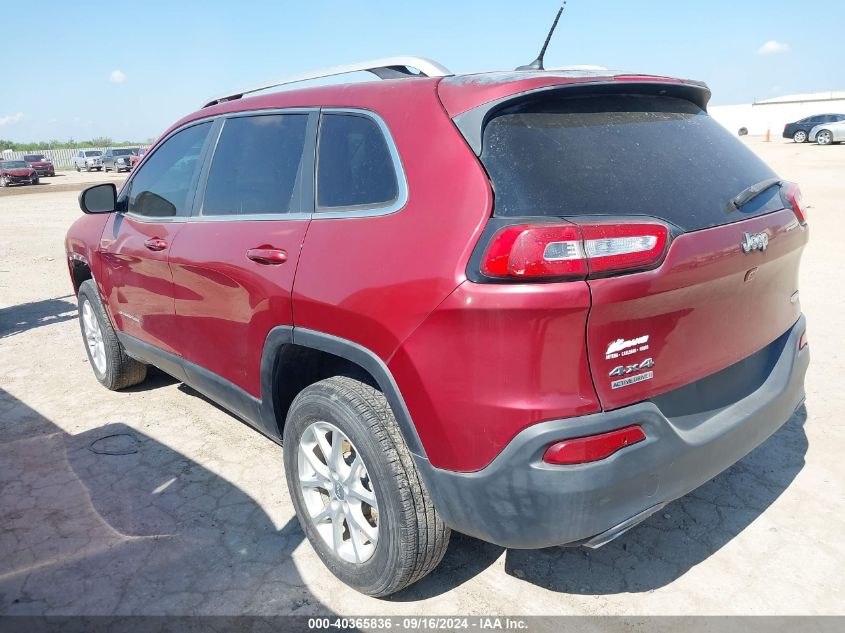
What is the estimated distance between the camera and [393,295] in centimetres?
217

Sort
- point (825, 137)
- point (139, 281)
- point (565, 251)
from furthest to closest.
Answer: point (825, 137)
point (139, 281)
point (565, 251)

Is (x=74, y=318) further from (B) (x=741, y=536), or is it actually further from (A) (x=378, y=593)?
(B) (x=741, y=536)

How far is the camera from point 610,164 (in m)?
2.15

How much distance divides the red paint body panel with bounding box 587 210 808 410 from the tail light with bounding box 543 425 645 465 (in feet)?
0.31

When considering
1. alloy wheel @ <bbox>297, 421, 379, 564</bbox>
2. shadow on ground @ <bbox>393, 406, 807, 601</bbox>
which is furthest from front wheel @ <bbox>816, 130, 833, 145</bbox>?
alloy wheel @ <bbox>297, 421, 379, 564</bbox>

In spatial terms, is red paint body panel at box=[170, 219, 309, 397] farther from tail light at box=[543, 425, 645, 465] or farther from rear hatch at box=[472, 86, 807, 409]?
tail light at box=[543, 425, 645, 465]

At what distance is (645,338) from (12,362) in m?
5.40

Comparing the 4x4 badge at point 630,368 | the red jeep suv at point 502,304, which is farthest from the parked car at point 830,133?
the 4x4 badge at point 630,368

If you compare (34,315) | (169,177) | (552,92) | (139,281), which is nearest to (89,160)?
(34,315)

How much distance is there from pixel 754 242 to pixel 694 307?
37cm

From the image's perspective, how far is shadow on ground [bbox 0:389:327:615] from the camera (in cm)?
264

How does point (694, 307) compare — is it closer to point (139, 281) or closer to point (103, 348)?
point (139, 281)

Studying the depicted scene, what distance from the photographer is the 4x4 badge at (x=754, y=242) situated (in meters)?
2.24

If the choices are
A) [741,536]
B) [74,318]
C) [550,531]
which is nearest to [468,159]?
[550,531]
